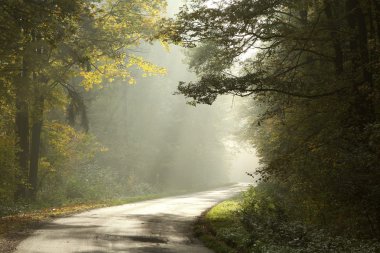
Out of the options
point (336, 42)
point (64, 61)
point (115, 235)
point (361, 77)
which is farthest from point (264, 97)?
point (64, 61)

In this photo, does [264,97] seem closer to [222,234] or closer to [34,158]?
[222,234]

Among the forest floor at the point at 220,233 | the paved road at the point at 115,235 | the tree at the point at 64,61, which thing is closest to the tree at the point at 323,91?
the forest floor at the point at 220,233

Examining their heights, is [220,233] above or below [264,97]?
below

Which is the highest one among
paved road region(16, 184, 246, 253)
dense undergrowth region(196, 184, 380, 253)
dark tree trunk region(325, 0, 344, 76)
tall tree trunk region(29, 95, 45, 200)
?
dark tree trunk region(325, 0, 344, 76)

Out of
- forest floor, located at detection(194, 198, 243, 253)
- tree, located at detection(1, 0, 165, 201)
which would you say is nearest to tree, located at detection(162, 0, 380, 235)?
forest floor, located at detection(194, 198, 243, 253)

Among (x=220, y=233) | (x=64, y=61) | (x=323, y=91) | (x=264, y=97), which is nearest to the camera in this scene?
(x=220, y=233)

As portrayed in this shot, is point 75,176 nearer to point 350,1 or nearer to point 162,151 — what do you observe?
point 162,151

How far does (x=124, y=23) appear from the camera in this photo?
932 inches

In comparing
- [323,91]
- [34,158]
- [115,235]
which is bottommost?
[115,235]

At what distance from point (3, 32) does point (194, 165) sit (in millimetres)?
46755

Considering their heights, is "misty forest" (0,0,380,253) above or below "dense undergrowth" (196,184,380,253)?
above

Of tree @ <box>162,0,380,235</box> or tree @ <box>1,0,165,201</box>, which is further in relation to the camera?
tree @ <box>1,0,165,201</box>

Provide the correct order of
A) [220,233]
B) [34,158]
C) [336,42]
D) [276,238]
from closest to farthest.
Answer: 1. [276,238]
2. [220,233]
3. [336,42]
4. [34,158]

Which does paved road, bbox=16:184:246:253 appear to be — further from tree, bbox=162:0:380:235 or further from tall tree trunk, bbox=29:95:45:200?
tall tree trunk, bbox=29:95:45:200
